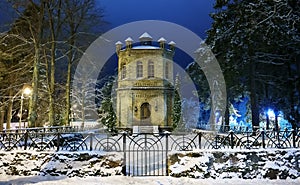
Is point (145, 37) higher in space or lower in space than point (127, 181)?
higher

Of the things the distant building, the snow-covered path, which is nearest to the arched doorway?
the distant building

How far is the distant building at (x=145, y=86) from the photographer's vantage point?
86.5 feet

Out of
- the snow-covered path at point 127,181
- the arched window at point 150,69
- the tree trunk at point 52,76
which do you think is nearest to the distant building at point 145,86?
the arched window at point 150,69

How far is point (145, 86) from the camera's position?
26375 mm

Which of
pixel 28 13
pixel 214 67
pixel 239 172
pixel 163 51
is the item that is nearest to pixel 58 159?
pixel 239 172

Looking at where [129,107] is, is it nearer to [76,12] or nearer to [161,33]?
[161,33]

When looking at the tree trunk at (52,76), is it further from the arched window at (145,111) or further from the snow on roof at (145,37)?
the snow on roof at (145,37)

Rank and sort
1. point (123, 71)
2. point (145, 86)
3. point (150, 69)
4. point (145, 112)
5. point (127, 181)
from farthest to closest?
1. point (123, 71)
2. point (150, 69)
3. point (145, 112)
4. point (145, 86)
5. point (127, 181)

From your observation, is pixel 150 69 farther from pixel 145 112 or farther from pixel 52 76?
pixel 52 76

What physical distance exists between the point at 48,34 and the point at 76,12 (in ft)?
7.98

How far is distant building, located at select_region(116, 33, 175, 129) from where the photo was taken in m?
26.4

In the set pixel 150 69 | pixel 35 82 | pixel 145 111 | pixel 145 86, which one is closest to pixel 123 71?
pixel 150 69

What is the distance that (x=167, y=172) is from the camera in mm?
8961

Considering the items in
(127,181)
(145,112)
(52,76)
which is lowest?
(127,181)
